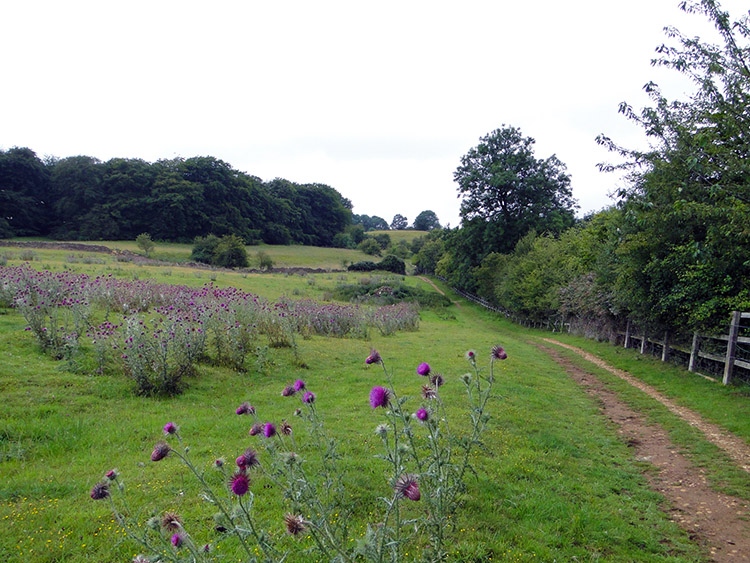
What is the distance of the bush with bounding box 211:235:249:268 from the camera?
1944 inches

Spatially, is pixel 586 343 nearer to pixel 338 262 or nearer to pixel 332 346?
pixel 332 346

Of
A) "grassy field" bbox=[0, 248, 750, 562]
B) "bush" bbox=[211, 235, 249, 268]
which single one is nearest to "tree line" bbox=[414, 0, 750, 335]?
"grassy field" bbox=[0, 248, 750, 562]

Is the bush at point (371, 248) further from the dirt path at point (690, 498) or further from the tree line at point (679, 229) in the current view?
the dirt path at point (690, 498)

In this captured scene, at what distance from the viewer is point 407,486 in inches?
79.6

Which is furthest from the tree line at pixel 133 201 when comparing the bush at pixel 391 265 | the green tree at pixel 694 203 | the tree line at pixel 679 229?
the green tree at pixel 694 203

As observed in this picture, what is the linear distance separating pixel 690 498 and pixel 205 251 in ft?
182

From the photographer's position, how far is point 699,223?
10.7m

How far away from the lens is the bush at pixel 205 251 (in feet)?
172

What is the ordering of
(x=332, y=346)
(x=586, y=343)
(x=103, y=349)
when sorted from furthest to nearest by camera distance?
(x=586, y=343) → (x=332, y=346) → (x=103, y=349)

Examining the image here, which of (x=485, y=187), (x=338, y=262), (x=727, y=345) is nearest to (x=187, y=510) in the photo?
(x=727, y=345)

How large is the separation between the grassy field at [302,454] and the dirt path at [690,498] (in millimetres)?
211

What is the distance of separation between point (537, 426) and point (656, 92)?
28.2 feet

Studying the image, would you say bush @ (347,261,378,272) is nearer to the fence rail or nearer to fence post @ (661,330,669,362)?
the fence rail

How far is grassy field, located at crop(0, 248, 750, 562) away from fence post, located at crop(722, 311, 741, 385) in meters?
0.65
